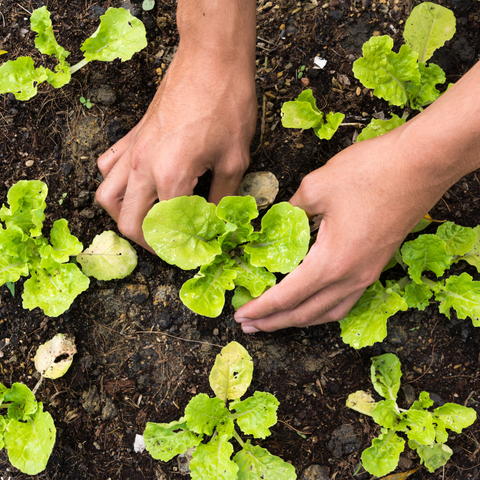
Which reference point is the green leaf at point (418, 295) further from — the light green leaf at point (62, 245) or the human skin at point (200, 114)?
the light green leaf at point (62, 245)

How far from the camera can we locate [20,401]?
234cm

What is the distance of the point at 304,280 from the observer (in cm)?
184

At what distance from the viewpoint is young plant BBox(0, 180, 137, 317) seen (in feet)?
7.38

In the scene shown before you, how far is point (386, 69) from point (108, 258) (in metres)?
1.83

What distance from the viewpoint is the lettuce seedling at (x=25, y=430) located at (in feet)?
7.24

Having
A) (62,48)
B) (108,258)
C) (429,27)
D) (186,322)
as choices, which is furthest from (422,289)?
(62,48)

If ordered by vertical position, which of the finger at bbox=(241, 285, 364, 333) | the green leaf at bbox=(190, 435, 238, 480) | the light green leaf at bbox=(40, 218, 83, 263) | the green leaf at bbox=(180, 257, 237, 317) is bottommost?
the green leaf at bbox=(190, 435, 238, 480)

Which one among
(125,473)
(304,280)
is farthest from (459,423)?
(125,473)

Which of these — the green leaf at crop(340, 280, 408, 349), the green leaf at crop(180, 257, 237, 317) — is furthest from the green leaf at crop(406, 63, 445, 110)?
the green leaf at crop(180, 257, 237, 317)

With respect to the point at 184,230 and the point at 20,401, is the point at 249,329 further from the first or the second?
the point at 20,401

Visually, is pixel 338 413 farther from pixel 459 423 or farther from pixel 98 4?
pixel 98 4

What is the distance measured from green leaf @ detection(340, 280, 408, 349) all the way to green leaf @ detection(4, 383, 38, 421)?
172 cm

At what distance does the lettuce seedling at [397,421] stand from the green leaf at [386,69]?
57.3 inches

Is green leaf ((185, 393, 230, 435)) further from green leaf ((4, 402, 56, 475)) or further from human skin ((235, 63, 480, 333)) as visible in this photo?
green leaf ((4, 402, 56, 475))
